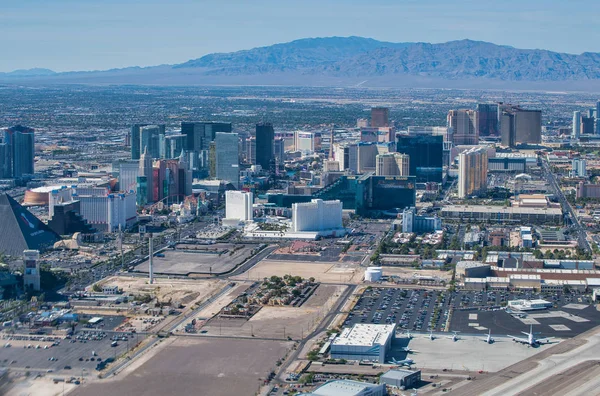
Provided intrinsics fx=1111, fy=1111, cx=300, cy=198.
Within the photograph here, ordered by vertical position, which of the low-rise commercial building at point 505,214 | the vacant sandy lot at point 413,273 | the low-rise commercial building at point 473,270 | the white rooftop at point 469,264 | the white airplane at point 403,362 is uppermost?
the low-rise commercial building at point 505,214

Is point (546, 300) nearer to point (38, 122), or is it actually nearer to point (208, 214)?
point (208, 214)

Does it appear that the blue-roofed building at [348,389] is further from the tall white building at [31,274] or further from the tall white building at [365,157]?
the tall white building at [365,157]

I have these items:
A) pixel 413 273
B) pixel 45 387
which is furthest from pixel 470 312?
pixel 45 387

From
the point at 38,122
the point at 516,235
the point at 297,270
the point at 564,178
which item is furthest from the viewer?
the point at 38,122

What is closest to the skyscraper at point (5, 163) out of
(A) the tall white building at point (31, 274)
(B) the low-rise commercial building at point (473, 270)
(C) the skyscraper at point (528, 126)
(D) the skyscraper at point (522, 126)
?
(A) the tall white building at point (31, 274)

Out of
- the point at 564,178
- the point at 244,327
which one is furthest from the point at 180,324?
the point at 564,178
